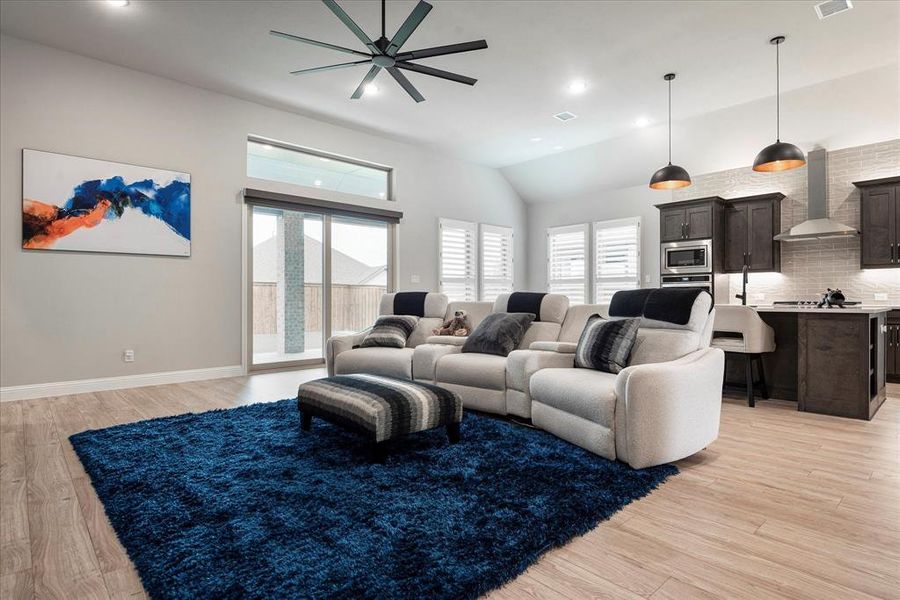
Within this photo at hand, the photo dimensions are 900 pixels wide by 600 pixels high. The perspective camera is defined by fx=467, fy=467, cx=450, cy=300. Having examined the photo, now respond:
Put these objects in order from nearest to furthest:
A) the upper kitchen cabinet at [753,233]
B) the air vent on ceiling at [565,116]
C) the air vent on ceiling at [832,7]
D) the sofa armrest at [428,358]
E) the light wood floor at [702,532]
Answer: the light wood floor at [702,532], the air vent on ceiling at [832,7], the sofa armrest at [428,358], the air vent on ceiling at [565,116], the upper kitchen cabinet at [753,233]

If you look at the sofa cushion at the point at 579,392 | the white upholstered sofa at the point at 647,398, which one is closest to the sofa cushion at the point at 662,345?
the white upholstered sofa at the point at 647,398

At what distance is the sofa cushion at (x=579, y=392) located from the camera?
2.52 m

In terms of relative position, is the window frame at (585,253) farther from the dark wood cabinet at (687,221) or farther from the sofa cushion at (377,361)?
the sofa cushion at (377,361)

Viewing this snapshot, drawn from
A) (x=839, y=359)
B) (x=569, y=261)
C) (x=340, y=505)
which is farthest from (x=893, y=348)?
(x=340, y=505)

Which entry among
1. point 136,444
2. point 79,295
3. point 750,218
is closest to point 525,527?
point 136,444

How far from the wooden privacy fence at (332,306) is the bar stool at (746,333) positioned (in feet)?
14.4

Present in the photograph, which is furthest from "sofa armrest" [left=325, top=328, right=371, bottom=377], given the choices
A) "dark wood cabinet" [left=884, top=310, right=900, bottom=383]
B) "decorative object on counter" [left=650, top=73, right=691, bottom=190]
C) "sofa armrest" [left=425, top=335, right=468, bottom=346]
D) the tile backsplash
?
"dark wood cabinet" [left=884, top=310, right=900, bottom=383]

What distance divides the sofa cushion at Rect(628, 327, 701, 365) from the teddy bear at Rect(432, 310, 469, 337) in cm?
167

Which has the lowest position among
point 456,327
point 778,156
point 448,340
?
point 448,340

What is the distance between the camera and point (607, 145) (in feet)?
23.2

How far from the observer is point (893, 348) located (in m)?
5.07

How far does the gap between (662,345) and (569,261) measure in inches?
221

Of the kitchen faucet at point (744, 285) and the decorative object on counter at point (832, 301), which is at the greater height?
the kitchen faucet at point (744, 285)

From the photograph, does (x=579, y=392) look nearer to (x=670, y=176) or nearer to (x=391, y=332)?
(x=391, y=332)
